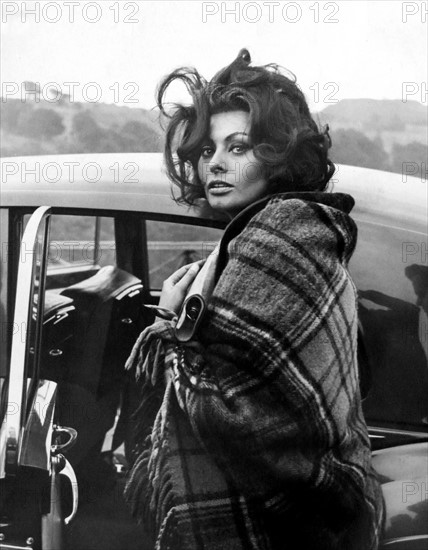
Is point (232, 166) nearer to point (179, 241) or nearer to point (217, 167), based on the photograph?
point (217, 167)

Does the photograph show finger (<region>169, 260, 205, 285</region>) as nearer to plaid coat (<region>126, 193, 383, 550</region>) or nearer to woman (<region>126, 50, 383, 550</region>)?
woman (<region>126, 50, 383, 550</region>)

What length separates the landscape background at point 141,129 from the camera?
54.9 inches

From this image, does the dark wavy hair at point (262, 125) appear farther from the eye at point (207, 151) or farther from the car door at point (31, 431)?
the car door at point (31, 431)

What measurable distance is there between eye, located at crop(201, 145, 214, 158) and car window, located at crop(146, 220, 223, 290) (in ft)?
0.51

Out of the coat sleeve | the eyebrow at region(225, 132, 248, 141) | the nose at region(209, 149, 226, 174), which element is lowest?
the coat sleeve

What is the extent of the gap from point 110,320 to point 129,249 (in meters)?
0.16

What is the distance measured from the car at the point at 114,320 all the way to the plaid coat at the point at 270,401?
0.14 meters

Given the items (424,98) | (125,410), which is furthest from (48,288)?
(424,98)

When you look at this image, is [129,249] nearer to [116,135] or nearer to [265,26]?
[116,135]

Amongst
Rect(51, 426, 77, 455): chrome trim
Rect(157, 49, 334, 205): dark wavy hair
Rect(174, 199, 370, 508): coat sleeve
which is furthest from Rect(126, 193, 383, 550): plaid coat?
Rect(51, 426, 77, 455): chrome trim

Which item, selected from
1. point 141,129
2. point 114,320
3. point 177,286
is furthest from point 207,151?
point 114,320

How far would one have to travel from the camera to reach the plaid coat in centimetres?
116

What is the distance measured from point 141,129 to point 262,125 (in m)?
0.28

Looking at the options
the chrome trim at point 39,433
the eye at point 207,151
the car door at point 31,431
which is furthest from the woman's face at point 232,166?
the chrome trim at point 39,433
